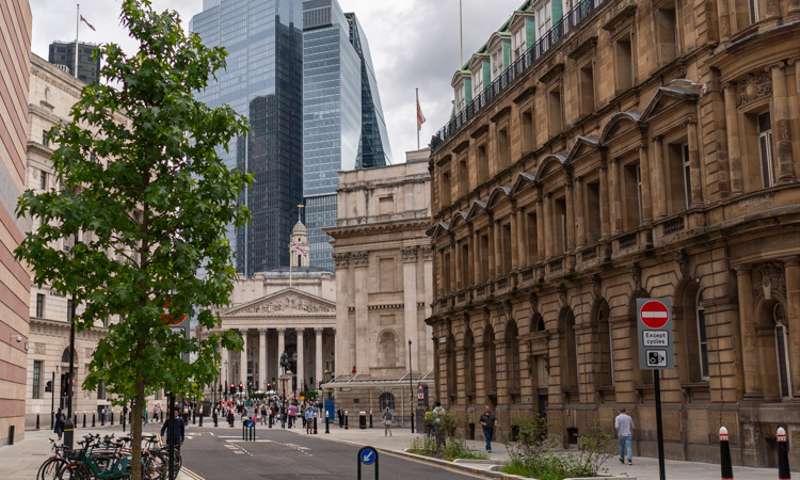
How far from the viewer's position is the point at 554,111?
41.0 metres

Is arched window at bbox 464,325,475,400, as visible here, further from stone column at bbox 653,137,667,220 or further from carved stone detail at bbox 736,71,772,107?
carved stone detail at bbox 736,71,772,107

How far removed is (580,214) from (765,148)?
10.8m

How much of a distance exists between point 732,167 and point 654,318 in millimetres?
13694

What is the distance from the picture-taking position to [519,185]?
43.9 metres

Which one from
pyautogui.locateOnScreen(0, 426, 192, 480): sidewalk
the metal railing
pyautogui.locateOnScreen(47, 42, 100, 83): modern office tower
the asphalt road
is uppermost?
pyautogui.locateOnScreen(47, 42, 100, 83): modern office tower

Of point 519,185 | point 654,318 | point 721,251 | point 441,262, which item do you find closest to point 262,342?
point 441,262

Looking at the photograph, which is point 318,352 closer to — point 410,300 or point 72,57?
point 72,57

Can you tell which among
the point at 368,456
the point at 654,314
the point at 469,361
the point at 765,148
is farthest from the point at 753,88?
the point at 469,361

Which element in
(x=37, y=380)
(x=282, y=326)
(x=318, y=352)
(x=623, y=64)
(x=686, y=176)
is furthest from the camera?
(x=318, y=352)

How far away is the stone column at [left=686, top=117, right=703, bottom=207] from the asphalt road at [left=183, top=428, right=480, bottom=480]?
11.1 meters

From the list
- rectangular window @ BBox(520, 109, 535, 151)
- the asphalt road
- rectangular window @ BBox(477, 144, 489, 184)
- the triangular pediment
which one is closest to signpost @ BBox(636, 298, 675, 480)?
the asphalt road

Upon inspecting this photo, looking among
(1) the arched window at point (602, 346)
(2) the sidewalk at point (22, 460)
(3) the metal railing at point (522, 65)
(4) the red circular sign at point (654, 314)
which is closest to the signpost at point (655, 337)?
(4) the red circular sign at point (654, 314)

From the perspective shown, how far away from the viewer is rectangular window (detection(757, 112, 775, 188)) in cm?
2728

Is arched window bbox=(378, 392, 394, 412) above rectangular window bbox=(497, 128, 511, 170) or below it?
below
